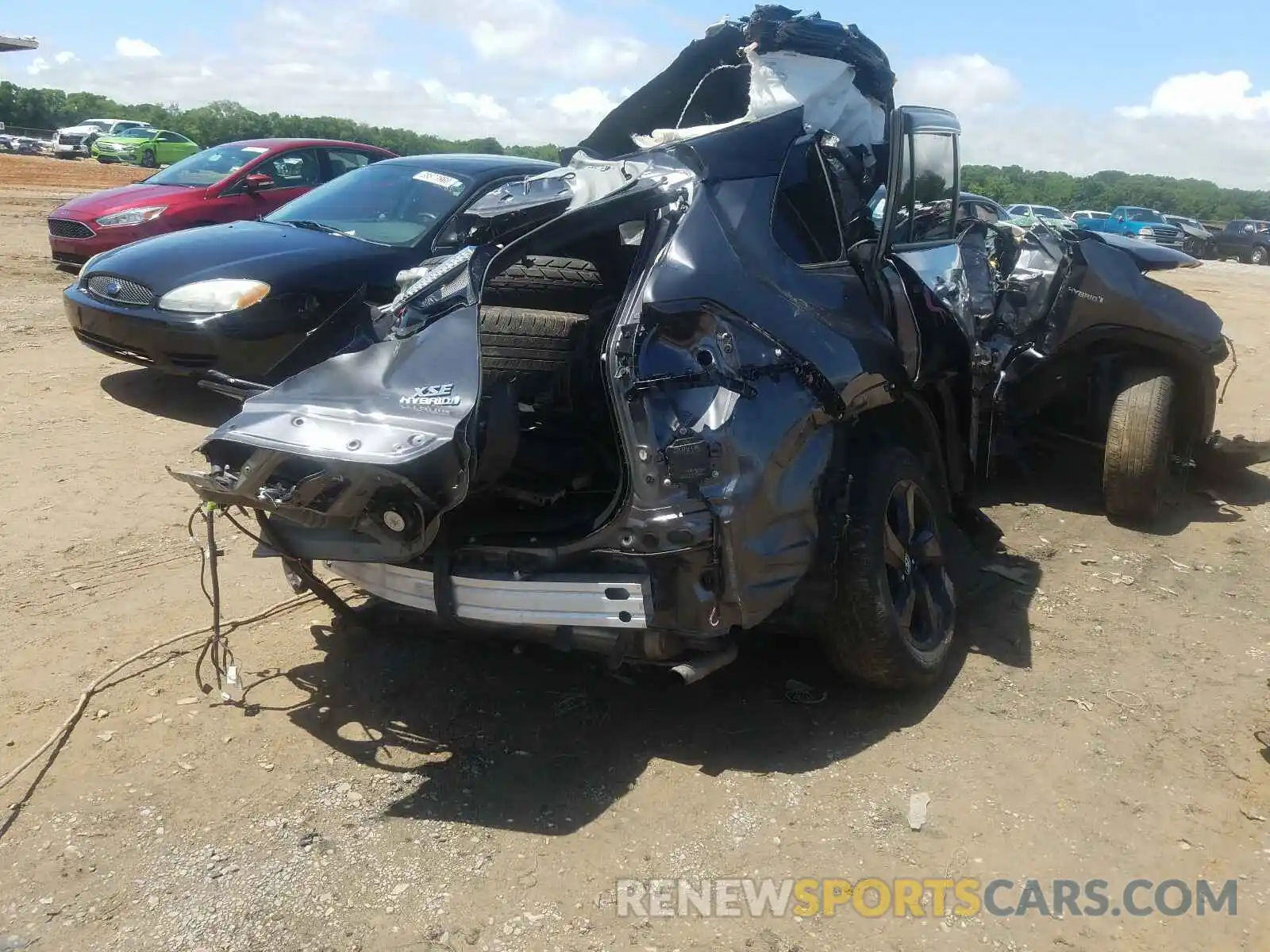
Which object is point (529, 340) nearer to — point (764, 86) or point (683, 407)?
point (683, 407)

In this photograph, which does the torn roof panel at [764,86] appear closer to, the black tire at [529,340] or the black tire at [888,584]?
the black tire at [529,340]

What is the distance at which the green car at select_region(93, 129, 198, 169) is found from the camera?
3219 centimetres

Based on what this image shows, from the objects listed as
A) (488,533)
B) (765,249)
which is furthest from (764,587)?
(765,249)

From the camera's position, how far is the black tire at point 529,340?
12.0 ft

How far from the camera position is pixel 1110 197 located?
5641 cm

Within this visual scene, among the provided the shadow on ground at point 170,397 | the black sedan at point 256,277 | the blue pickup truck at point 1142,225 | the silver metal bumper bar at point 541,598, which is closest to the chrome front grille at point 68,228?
the shadow on ground at point 170,397

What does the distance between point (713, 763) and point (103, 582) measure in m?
2.82

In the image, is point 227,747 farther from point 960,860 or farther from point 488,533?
point 960,860

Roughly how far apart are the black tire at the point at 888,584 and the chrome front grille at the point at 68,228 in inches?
352

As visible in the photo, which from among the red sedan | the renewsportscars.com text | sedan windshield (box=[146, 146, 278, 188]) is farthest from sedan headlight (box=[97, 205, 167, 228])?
the renewsportscars.com text

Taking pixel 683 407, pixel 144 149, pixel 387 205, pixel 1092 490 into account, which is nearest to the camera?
pixel 683 407

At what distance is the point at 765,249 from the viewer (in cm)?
328

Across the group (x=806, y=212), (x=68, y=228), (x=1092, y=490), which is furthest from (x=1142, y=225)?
(x=806, y=212)

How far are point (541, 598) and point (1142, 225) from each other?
37304 millimetres
